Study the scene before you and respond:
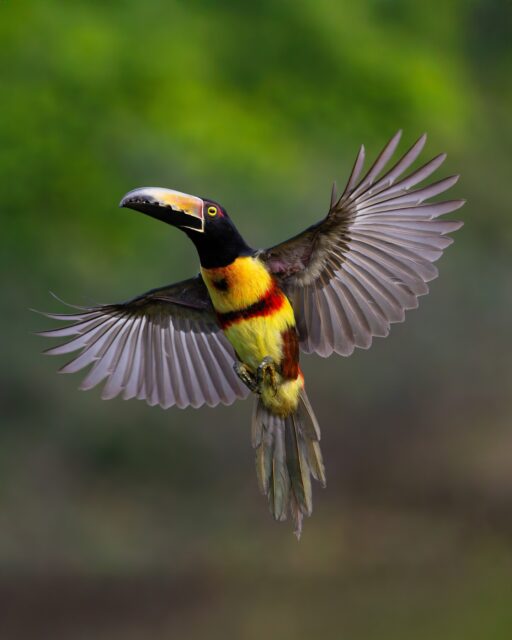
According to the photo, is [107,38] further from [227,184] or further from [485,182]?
[485,182]

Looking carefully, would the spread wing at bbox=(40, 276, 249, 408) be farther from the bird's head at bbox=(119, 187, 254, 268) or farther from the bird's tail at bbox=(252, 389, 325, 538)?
the bird's head at bbox=(119, 187, 254, 268)

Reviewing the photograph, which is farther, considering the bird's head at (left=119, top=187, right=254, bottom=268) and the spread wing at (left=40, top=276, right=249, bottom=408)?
the spread wing at (left=40, top=276, right=249, bottom=408)

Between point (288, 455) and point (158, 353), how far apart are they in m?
0.44

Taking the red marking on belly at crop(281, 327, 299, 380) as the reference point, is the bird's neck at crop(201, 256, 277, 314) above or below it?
above

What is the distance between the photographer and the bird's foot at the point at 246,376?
193 cm

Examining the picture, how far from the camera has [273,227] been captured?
16.6 feet

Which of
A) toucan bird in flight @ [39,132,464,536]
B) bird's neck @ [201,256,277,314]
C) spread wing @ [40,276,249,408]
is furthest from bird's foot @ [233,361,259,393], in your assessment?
spread wing @ [40,276,249,408]

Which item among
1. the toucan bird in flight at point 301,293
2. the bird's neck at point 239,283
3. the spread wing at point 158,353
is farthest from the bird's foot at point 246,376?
the spread wing at point 158,353

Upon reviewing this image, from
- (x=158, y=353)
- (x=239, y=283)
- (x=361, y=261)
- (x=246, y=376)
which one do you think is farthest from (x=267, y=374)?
(x=158, y=353)

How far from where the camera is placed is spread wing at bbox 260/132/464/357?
193cm

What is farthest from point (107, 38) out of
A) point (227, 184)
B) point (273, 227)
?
point (273, 227)

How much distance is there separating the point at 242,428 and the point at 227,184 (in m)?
1.21

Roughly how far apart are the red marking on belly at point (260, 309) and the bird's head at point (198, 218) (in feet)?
0.28

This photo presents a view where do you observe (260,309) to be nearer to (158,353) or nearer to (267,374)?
(267,374)
